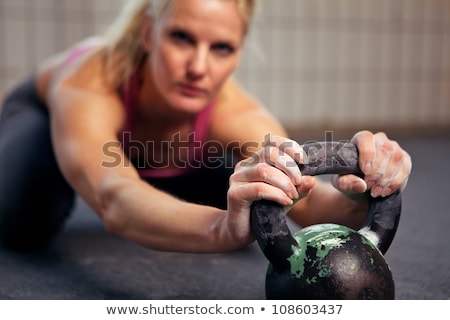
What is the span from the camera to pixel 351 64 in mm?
3244

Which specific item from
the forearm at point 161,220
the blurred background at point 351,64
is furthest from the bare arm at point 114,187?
the blurred background at point 351,64

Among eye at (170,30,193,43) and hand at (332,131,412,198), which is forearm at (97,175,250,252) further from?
eye at (170,30,193,43)

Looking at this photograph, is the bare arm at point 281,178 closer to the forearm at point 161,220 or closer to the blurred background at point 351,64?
the forearm at point 161,220

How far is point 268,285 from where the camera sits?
78 cm

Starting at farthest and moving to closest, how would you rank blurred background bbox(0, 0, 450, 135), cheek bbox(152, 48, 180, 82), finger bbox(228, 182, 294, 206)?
blurred background bbox(0, 0, 450, 135) → cheek bbox(152, 48, 180, 82) → finger bbox(228, 182, 294, 206)

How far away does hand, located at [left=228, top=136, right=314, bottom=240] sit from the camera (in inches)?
27.4

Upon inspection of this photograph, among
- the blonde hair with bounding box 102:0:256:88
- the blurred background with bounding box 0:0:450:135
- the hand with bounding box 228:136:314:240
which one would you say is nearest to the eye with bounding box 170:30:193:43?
the blonde hair with bounding box 102:0:256:88

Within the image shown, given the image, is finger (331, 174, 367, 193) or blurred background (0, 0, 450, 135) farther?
blurred background (0, 0, 450, 135)

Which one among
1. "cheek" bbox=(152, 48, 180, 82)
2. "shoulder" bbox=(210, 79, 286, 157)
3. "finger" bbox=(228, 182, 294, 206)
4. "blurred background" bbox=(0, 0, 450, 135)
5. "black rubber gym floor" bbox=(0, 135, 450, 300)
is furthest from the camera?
"blurred background" bbox=(0, 0, 450, 135)

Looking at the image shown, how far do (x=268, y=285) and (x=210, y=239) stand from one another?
0.09m

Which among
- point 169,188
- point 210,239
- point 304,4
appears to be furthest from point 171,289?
point 304,4

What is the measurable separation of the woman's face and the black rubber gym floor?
28 centimetres

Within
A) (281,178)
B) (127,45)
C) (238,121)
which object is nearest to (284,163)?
(281,178)

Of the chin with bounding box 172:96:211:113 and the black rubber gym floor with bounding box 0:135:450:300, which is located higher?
the chin with bounding box 172:96:211:113
